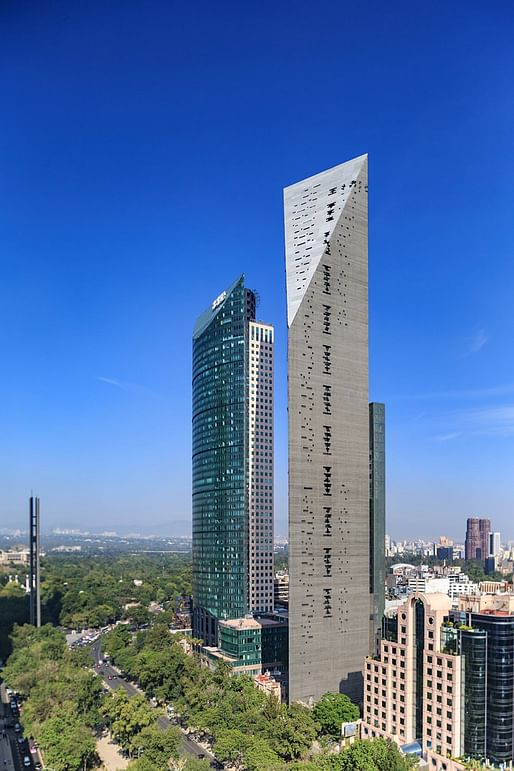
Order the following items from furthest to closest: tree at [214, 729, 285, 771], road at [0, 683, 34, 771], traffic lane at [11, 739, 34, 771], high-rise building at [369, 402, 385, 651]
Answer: high-rise building at [369, 402, 385, 651], road at [0, 683, 34, 771], traffic lane at [11, 739, 34, 771], tree at [214, 729, 285, 771]

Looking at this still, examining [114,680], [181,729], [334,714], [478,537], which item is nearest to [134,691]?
[114,680]

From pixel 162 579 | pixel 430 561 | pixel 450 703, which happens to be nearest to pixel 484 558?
pixel 430 561

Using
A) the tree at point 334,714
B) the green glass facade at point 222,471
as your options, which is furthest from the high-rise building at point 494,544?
the tree at point 334,714

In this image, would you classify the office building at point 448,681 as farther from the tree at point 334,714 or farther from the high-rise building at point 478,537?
the high-rise building at point 478,537

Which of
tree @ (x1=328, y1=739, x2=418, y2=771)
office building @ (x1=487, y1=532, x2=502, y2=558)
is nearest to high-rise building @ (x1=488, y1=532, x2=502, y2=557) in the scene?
office building @ (x1=487, y1=532, x2=502, y2=558)

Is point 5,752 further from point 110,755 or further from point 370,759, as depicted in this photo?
point 370,759

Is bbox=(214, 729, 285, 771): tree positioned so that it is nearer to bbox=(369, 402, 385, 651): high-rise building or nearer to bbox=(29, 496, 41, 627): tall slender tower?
bbox=(369, 402, 385, 651): high-rise building
